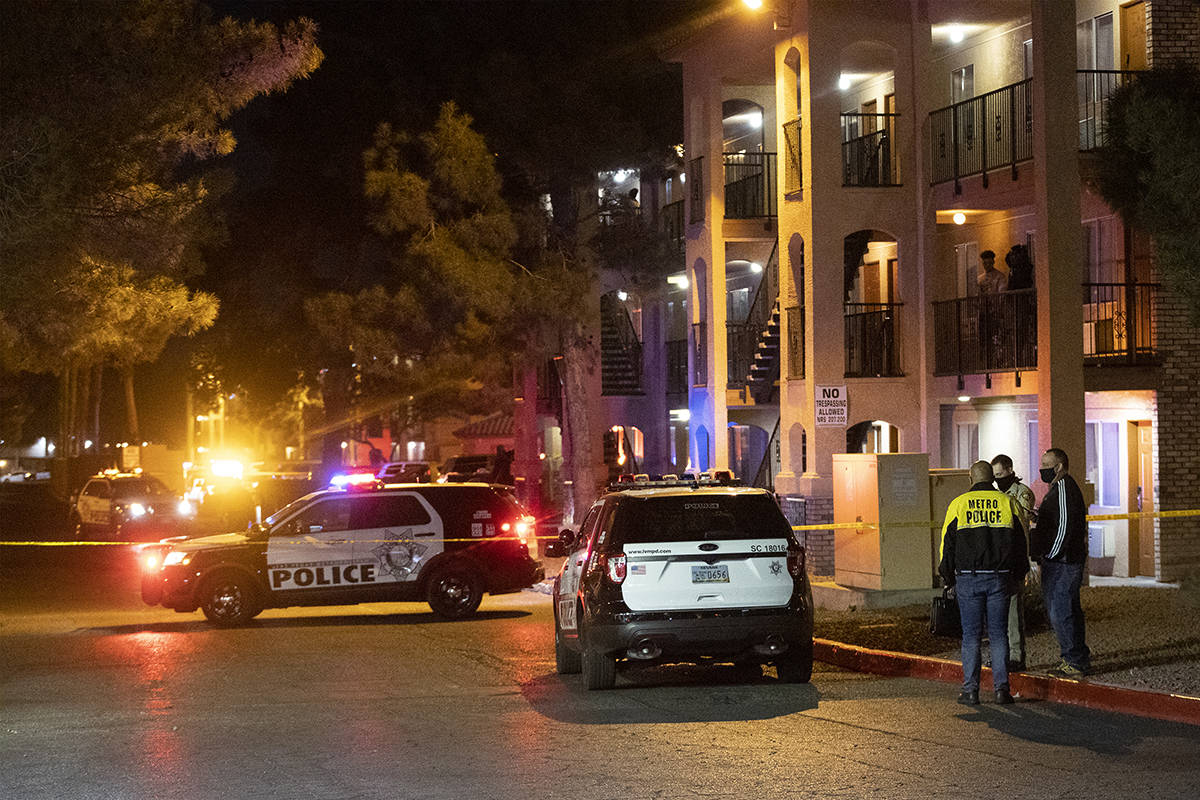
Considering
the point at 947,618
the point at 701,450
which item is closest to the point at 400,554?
the point at 947,618

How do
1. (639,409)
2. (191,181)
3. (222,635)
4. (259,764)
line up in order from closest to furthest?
(259,764), (222,635), (191,181), (639,409)

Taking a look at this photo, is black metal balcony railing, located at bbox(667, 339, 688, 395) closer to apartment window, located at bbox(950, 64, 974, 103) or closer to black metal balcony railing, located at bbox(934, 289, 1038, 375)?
apartment window, located at bbox(950, 64, 974, 103)

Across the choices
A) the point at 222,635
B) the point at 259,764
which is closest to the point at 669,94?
the point at 222,635

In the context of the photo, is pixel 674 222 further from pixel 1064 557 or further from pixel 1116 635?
pixel 1064 557

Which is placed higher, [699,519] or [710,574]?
[699,519]

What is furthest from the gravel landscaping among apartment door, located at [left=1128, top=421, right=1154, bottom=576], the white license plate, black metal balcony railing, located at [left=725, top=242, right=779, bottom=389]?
black metal balcony railing, located at [left=725, top=242, right=779, bottom=389]

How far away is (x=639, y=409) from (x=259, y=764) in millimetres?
31798

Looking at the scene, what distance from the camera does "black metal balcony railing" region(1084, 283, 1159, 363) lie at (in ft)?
70.9

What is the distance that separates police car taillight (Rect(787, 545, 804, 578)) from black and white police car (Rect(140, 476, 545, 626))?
24.2 ft

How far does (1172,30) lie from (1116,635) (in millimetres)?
10941

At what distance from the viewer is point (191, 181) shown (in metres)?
25.5

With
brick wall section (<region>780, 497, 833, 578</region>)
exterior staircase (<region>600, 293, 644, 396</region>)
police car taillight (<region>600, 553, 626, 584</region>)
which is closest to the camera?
police car taillight (<region>600, 553, 626, 584</region>)

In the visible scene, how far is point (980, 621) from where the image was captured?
1190cm

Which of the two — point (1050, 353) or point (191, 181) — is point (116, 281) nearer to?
point (191, 181)
